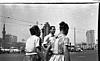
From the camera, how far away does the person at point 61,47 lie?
1776 mm

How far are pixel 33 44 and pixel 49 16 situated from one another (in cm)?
30

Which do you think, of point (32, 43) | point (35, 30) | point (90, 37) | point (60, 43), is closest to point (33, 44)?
point (32, 43)

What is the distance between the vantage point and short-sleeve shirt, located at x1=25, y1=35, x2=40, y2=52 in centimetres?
179

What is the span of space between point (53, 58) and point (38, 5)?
51cm

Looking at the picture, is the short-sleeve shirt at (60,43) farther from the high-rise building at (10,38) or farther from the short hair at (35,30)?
the high-rise building at (10,38)

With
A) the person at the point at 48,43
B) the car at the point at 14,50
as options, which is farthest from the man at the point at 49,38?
the car at the point at 14,50

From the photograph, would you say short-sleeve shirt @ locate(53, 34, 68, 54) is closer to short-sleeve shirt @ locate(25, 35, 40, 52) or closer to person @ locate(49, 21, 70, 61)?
person @ locate(49, 21, 70, 61)

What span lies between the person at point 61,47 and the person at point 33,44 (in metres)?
0.16

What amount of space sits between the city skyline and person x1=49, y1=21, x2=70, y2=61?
4 cm

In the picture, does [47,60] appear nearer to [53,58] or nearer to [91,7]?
[53,58]

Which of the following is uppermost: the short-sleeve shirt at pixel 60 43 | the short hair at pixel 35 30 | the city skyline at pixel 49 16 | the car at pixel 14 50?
the city skyline at pixel 49 16

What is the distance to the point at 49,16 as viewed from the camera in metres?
1.79

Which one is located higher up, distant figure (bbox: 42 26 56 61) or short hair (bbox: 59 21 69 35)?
short hair (bbox: 59 21 69 35)

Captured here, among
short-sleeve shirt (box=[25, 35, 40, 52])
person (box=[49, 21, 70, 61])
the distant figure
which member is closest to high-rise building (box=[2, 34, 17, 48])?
short-sleeve shirt (box=[25, 35, 40, 52])
